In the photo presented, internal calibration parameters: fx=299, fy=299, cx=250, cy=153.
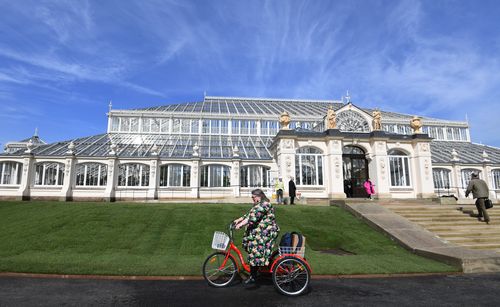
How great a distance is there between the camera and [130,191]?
2389 cm

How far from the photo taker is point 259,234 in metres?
5.95

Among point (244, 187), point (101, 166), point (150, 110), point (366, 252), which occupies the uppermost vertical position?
point (150, 110)

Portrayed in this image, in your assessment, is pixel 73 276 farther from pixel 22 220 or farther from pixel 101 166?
pixel 101 166

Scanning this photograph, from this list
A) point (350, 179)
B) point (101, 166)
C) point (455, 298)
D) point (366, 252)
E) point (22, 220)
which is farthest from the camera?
point (101, 166)

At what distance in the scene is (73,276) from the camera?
22.9ft

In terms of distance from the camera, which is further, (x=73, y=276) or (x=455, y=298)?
(x=73, y=276)

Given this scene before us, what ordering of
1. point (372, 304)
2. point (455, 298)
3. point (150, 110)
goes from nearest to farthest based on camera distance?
1. point (372, 304)
2. point (455, 298)
3. point (150, 110)

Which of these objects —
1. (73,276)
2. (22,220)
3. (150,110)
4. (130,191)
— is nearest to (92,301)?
(73,276)

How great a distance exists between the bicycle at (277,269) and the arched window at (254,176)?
18707 millimetres

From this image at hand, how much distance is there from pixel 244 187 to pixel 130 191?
9.15m

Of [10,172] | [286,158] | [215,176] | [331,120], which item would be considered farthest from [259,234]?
[10,172]

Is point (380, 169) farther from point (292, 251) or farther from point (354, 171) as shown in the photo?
point (292, 251)

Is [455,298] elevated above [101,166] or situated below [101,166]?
below

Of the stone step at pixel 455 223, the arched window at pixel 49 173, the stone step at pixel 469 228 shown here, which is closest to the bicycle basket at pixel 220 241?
the stone step at pixel 469 228
